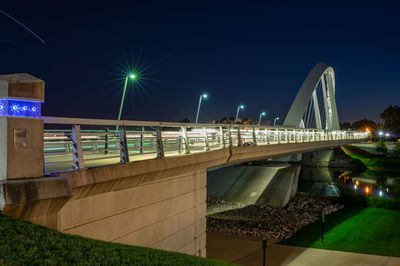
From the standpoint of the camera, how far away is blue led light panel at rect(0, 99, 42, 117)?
5.64 meters

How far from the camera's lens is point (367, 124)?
183 m

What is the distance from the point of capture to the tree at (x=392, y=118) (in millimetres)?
119262

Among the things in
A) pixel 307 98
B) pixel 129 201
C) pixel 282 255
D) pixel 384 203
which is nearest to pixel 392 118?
pixel 307 98

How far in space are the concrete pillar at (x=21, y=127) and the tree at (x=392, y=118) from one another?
432ft

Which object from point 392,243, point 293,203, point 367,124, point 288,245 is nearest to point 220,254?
point 288,245

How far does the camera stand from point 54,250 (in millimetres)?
4895

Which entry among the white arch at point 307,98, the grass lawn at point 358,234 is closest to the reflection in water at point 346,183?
the white arch at point 307,98

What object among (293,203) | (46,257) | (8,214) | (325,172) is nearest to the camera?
(46,257)

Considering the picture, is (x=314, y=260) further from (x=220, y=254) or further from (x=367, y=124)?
(x=367, y=124)

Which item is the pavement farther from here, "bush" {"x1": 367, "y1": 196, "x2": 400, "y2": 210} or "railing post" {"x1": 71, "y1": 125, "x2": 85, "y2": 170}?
"bush" {"x1": 367, "y1": 196, "x2": 400, "y2": 210}

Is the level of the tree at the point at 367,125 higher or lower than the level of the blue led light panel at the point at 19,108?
higher

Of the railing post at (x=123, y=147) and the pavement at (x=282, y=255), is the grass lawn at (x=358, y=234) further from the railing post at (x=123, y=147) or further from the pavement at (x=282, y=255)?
the railing post at (x=123, y=147)

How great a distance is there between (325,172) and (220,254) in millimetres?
43789

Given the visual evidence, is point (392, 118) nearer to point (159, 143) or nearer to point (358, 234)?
point (358, 234)
